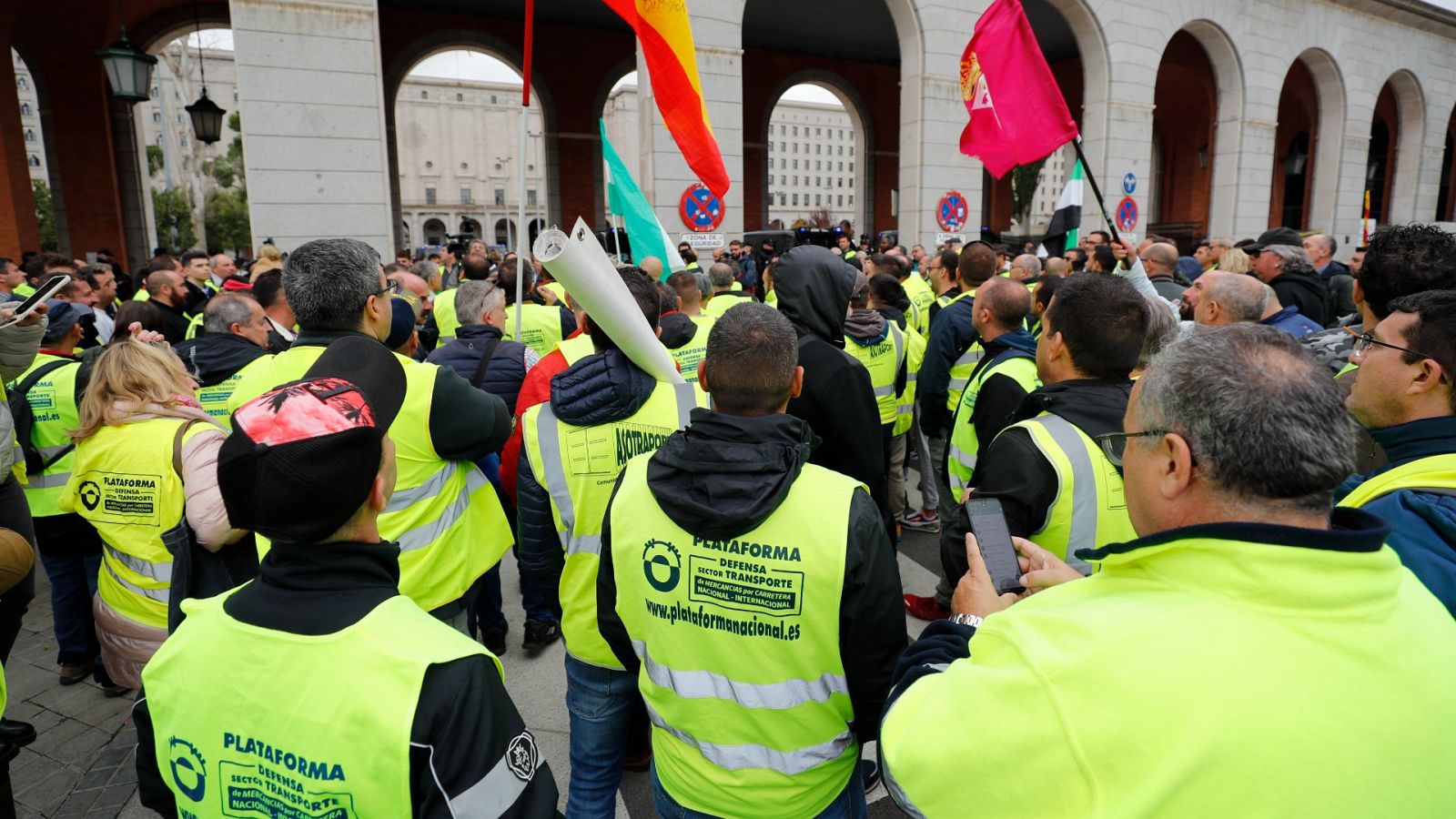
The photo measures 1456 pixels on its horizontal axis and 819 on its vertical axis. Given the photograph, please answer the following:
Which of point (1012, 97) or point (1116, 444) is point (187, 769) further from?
point (1012, 97)

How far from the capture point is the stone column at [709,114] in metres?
12.1

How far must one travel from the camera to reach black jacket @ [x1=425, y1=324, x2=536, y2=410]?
436cm

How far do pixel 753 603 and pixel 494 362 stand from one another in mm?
3021

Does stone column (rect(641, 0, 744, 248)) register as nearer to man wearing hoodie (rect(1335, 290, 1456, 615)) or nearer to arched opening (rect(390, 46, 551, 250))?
man wearing hoodie (rect(1335, 290, 1456, 615))

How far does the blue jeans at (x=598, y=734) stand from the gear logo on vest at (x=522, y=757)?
1.11 metres

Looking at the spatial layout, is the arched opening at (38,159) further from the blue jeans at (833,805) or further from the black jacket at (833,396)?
the blue jeans at (833,805)

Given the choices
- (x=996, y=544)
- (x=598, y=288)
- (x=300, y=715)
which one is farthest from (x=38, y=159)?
(x=996, y=544)

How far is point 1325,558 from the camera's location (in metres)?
0.96

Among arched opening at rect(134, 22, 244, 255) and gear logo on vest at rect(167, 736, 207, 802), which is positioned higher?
arched opening at rect(134, 22, 244, 255)

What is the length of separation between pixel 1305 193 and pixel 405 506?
1148 inches

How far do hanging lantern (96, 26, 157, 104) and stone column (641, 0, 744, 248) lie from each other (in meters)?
6.30

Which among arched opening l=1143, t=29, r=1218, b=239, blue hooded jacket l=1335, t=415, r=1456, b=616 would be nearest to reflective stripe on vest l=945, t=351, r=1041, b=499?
blue hooded jacket l=1335, t=415, r=1456, b=616

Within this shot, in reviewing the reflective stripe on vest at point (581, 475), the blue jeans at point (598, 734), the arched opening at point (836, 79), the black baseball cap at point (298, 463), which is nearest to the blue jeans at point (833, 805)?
the blue jeans at point (598, 734)

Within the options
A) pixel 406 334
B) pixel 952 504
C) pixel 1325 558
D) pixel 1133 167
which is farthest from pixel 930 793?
pixel 1133 167
